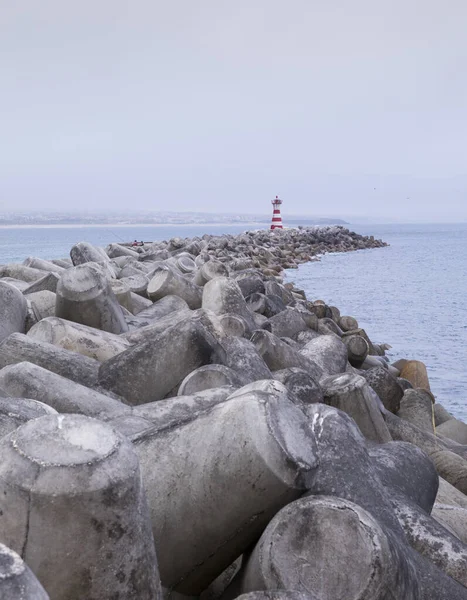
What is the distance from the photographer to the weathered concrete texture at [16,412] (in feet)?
6.97

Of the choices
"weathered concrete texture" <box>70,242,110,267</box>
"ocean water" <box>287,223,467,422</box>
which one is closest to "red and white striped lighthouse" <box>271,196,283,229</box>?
"ocean water" <box>287,223,467,422</box>

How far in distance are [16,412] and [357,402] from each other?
1.93 metres

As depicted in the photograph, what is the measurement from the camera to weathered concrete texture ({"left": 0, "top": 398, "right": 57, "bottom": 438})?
6.97 feet

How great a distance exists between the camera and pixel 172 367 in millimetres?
3559

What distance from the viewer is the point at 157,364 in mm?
3551

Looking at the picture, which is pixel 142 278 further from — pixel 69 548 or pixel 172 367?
pixel 69 548

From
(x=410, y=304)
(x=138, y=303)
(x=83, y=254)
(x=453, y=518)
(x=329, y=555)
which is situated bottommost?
(x=410, y=304)

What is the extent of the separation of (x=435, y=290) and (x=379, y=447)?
54.3 ft

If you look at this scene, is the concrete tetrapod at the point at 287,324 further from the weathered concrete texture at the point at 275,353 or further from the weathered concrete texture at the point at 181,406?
the weathered concrete texture at the point at 181,406

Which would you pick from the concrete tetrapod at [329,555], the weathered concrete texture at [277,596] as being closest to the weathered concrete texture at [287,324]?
the concrete tetrapod at [329,555]

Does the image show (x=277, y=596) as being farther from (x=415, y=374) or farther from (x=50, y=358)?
(x=415, y=374)

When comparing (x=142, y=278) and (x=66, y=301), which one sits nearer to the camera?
(x=66, y=301)

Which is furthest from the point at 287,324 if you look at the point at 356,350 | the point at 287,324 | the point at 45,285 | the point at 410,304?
the point at 410,304

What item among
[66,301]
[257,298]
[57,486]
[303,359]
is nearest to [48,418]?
[57,486]
